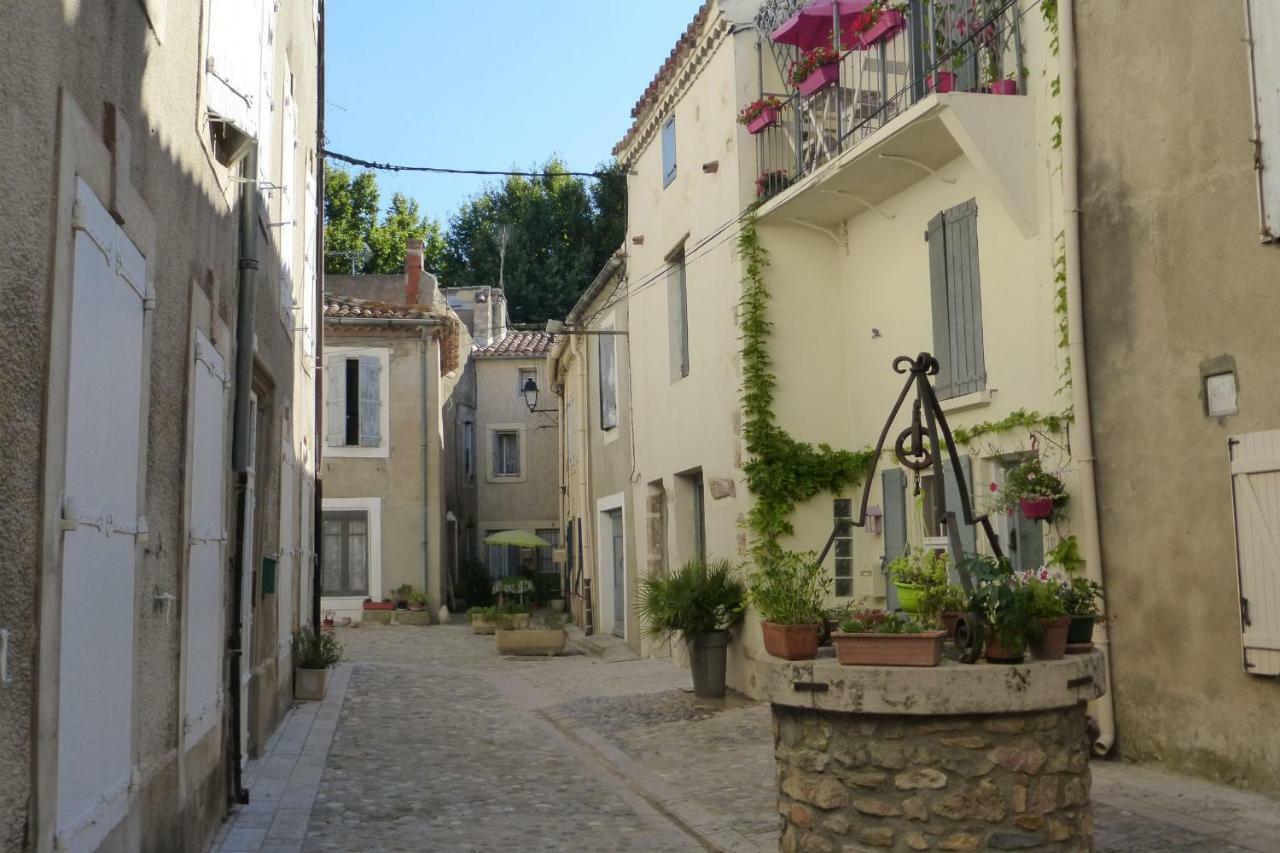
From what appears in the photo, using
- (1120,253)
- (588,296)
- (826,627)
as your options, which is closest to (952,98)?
(1120,253)

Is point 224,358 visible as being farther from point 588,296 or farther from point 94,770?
point 588,296

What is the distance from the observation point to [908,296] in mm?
11750

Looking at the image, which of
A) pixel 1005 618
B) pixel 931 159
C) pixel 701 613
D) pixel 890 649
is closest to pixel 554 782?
pixel 701 613

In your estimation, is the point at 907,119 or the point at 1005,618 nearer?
the point at 1005,618

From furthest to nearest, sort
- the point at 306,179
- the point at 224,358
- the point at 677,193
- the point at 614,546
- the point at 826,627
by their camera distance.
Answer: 1. the point at 614,546
2. the point at 677,193
3. the point at 306,179
4. the point at 224,358
5. the point at 826,627

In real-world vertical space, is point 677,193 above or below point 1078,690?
above

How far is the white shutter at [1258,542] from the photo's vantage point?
7359 mm

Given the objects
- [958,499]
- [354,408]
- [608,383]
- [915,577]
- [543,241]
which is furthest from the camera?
[543,241]

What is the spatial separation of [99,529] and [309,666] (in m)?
9.89

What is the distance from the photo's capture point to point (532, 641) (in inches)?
755

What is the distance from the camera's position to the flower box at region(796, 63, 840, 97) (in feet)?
39.2

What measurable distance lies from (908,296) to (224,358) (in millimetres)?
6558

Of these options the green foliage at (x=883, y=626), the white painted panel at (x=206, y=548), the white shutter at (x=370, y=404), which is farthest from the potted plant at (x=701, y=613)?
the white shutter at (x=370, y=404)

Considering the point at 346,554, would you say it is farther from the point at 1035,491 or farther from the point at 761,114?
the point at 1035,491
